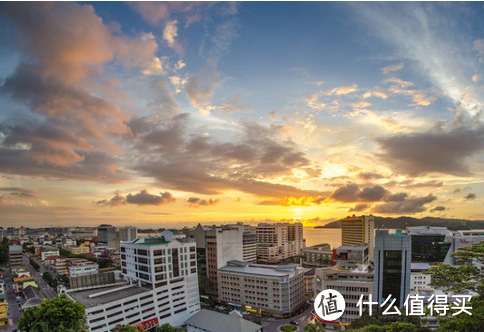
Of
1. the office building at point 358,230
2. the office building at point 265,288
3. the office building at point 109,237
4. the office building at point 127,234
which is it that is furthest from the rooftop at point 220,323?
the office building at point 109,237

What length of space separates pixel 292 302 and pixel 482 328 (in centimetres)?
4445

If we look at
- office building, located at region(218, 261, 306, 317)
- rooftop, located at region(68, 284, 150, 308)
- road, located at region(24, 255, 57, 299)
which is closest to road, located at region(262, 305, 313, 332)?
office building, located at region(218, 261, 306, 317)

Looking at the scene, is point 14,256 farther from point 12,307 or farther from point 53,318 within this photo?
point 53,318

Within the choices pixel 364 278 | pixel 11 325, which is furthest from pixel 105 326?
pixel 364 278

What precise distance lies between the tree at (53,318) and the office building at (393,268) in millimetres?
42878

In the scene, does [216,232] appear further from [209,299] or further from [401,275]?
[401,275]

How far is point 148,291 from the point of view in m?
45.4

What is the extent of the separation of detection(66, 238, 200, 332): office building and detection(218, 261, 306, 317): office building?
9709mm

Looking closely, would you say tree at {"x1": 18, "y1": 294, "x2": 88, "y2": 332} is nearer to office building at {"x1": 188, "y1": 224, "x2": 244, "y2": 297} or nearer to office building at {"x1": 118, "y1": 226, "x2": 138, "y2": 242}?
office building at {"x1": 188, "y1": 224, "x2": 244, "y2": 297}

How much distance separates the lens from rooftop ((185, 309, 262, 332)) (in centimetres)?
3978

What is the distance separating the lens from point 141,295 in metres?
44.1

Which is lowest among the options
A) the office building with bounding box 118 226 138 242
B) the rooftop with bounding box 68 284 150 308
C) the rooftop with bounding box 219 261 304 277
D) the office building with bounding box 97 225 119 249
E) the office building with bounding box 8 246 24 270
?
the office building with bounding box 97 225 119 249

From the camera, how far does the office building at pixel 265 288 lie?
176 ft

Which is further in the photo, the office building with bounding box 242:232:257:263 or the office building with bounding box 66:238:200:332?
the office building with bounding box 242:232:257:263
